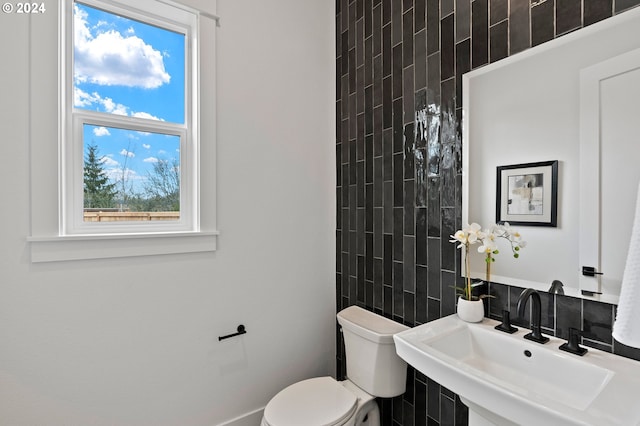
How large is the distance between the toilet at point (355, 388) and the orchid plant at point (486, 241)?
46 cm

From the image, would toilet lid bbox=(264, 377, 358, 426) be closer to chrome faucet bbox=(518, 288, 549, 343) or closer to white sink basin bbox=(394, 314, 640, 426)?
white sink basin bbox=(394, 314, 640, 426)

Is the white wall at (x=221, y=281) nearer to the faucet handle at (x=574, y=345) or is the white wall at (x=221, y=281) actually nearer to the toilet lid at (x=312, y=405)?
the toilet lid at (x=312, y=405)

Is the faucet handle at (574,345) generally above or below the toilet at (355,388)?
above

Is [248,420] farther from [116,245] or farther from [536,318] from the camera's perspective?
[536,318]

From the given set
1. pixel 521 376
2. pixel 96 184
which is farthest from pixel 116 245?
pixel 521 376

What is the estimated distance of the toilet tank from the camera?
153 centimetres

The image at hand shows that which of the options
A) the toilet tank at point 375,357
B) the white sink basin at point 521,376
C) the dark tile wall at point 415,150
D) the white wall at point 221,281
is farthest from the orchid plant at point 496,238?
the white wall at point 221,281

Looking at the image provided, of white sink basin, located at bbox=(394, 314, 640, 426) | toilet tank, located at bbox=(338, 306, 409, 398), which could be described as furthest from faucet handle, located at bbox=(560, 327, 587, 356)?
toilet tank, located at bbox=(338, 306, 409, 398)

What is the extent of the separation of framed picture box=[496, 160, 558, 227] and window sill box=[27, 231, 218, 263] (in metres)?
1.36

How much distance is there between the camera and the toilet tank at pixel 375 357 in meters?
1.53

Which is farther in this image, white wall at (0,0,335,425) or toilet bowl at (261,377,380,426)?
toilet bowl at (261,377,380,426)

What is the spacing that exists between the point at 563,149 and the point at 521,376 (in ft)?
2.66

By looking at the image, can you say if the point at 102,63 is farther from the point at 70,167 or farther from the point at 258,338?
the point at 258,338

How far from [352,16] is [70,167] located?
5.83 ft
